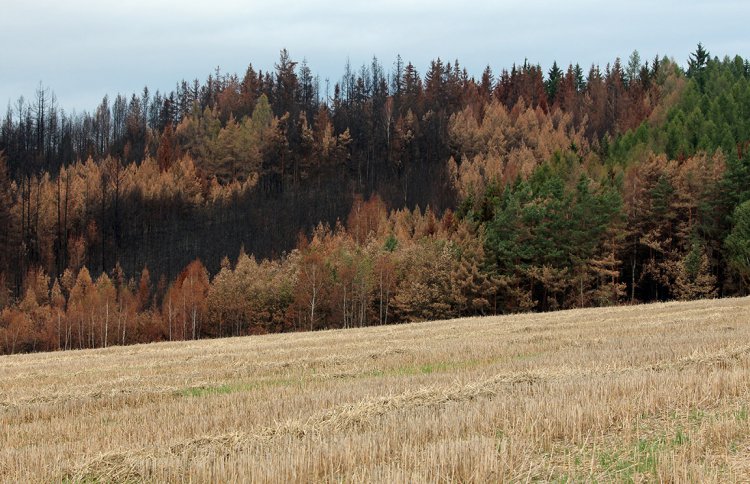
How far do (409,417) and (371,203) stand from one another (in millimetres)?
97817

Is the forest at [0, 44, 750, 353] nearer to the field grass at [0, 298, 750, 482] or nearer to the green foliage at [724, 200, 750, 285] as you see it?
the green foliage at [724, 200, 750, 285]

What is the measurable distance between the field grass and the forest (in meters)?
45.2

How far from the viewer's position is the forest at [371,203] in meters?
63.3

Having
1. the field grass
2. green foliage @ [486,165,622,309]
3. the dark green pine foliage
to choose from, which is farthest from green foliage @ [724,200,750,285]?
the dark green pine foliage

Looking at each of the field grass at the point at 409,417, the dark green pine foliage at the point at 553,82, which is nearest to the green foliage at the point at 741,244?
the field grass at the point at 409,417

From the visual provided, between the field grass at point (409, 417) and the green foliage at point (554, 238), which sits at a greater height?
the field grass at point (409, 417)

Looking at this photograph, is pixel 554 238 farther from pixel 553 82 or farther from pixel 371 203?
pixel 553 82

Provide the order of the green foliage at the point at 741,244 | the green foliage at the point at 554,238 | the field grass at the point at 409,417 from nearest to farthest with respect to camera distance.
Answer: the field grass at the point at 409,417 → the green foliage at the point at 741,244 → the green foliage at the point at 554,238

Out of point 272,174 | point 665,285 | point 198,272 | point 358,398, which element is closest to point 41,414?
point 358,398

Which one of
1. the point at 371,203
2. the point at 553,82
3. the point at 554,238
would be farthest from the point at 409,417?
the point at 553,82

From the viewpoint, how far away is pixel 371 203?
105938mm

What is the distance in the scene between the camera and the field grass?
6.11 metres

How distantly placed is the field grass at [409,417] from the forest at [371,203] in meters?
45.2

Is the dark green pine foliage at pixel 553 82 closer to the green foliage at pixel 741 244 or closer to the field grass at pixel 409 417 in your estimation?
the green foliage at pixel 741 244
